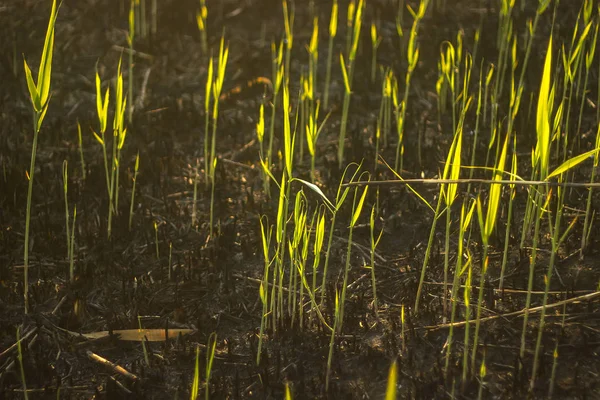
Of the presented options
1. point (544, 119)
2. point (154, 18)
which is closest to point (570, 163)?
point (544, 119)

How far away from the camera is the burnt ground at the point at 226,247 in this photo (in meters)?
2.58

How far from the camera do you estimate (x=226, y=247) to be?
340 cm

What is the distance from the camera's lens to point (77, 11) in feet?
19.0

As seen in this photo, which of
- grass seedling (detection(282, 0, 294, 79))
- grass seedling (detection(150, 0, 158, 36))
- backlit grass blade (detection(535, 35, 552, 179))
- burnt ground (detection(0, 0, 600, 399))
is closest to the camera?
backlit grass blade (detection(535, 35, 552, 179))

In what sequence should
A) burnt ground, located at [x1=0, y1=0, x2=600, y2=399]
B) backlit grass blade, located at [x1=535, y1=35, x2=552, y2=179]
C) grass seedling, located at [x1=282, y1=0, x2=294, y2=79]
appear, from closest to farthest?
backlit grass blade, located at [x1=535, y1=35, x2=552, y2=179], burnt ground, located at [x1=0, y1=0, x2=600, y2=399], grass seedling, located at [x1=282, y1=0, x2=294, y2=79]

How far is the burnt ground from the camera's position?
102 inches

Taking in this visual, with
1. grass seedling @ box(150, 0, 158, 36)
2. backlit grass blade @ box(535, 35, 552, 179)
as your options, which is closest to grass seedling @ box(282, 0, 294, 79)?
grass seedling @ box(150, 0, 158, 36)

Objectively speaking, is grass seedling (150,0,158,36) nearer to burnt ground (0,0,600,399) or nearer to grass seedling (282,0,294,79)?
burnt ground (0,0,600,399)

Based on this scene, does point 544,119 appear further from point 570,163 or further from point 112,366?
point 112,366

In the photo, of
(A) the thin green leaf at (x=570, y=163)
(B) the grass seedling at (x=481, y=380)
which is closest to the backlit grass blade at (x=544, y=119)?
(A) the thin green leaf at (x=570, y=163)

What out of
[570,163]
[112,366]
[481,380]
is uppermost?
[570,163]

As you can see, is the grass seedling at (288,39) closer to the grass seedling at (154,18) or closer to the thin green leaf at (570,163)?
the grass seedling at (154,18)

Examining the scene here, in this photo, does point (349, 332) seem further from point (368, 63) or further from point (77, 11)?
point (77, 11)

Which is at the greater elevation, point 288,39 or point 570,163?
point 288,39
